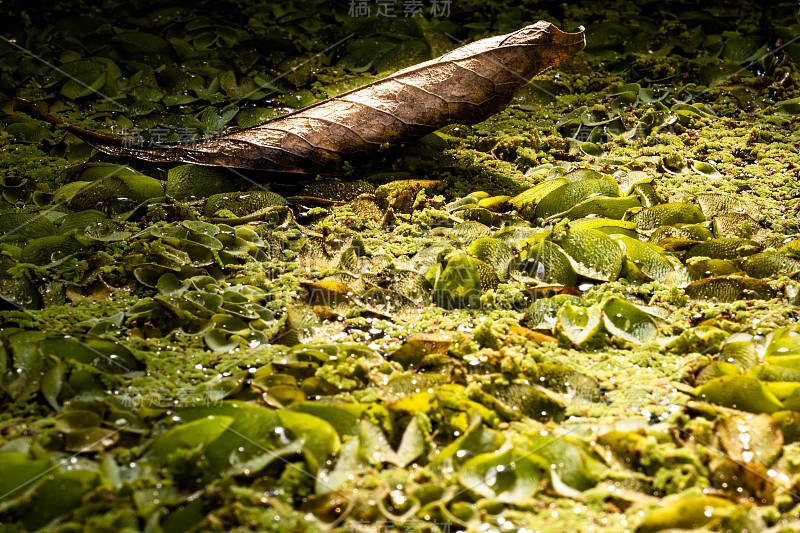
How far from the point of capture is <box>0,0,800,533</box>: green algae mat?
111 cm

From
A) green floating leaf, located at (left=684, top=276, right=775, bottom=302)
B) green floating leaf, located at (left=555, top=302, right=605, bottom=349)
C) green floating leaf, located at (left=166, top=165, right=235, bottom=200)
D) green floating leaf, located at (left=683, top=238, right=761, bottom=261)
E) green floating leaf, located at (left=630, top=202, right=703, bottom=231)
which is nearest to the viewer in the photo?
green floating leaf, located at (left=555, top=302, right=605, bottom=349)

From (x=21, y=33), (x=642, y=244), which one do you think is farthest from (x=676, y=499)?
(x=21, y=33)

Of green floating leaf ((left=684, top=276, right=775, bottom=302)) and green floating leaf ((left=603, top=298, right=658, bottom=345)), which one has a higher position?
green floating leaf ((left=684, top=276, right=775, bottom=302))

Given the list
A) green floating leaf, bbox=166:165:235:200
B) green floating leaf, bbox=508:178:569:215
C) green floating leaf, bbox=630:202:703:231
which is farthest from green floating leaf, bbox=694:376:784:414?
green floating leaf, bbox=166:165:235:200

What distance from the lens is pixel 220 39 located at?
2.70 metres

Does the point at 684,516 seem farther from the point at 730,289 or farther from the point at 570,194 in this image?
the point at 570,194

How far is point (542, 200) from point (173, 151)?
3.35 feet

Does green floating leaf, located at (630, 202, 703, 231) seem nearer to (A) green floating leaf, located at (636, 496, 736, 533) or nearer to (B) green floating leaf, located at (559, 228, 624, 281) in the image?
(B) green floating leaf, located at (559, 228, 624, 281)

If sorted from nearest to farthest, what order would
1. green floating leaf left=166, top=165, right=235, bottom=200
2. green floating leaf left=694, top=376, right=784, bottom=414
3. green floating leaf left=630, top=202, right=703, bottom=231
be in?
green floating leaf left=694, top=376, right=784, bottom=414 < green floating leaf left=630, top=202, right=703, bottom=231 < green floating leaf left=166, top=165, right=235, bottom=200

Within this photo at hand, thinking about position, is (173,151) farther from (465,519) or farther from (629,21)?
(629,21)

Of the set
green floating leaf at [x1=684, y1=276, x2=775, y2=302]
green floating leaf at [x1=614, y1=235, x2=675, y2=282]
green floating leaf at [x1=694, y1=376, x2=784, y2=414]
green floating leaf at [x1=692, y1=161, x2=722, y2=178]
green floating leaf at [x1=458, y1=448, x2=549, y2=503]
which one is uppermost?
green floating leaf at [x1=692, y1=161, x2=722, y2=178]

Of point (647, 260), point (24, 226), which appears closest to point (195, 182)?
point (24, 226)

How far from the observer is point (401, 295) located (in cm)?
159

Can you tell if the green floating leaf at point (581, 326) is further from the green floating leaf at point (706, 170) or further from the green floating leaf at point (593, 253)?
the green floating leaf at point (706, 170)
